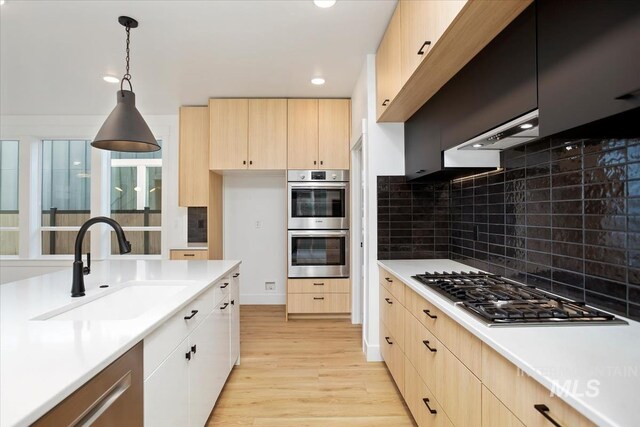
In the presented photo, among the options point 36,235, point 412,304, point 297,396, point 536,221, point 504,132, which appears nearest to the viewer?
point 504,132

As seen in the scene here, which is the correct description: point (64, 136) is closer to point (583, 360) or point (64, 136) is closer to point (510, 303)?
point (510, 303)

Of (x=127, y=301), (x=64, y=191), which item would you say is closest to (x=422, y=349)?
(x=127, y=301)

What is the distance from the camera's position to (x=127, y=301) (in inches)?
74.1

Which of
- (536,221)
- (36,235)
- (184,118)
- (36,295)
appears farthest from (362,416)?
(36,235)

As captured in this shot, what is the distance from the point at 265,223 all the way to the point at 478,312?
12.0 feet

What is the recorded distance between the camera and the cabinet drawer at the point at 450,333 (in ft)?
3.89

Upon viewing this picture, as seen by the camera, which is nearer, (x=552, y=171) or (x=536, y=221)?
(x=552, y=171)

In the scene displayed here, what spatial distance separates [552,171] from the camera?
1579 millimetres

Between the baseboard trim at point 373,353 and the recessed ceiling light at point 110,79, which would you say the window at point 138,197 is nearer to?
the recessed ceiling light at point 110,79

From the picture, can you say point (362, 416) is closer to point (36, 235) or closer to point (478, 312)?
point (478, 312)

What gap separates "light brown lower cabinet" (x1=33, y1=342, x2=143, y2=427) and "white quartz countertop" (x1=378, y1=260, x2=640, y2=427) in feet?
3.59

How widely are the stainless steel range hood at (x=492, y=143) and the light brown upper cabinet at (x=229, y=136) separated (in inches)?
98.8

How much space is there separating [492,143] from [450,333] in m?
0.96

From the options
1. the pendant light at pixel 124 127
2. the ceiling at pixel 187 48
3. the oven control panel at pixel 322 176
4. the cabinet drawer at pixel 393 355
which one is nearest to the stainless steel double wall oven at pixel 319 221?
the oven control panel at pixel 322 176
